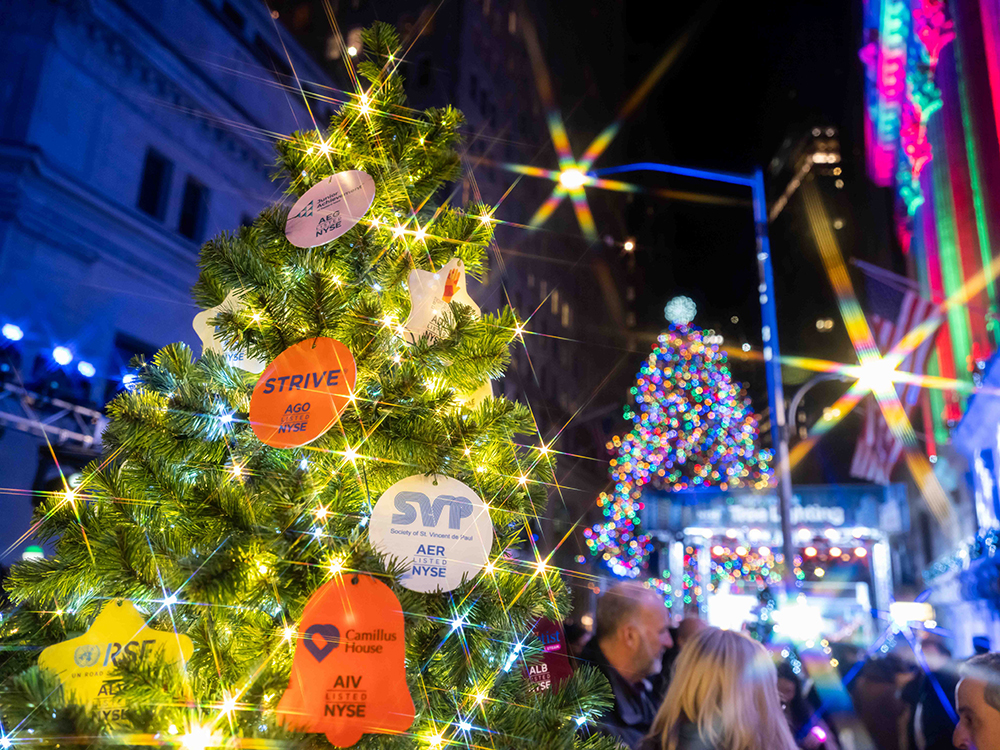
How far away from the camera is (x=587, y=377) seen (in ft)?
152

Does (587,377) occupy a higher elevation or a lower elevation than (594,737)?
higher

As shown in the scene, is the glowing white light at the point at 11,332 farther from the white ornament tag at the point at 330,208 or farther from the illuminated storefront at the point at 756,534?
the illuminated storefront at the point at 756,534

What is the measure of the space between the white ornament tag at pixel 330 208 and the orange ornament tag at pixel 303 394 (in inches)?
16.9

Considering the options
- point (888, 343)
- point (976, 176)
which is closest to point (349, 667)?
point (976, 176)

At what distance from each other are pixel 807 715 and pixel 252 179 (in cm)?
1845

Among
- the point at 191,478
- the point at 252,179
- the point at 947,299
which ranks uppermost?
the point at 252,179

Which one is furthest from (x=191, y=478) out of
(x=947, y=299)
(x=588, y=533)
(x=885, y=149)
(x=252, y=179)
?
(x=885, y=149)

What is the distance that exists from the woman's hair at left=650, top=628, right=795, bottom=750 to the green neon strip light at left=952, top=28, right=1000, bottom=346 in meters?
13.2

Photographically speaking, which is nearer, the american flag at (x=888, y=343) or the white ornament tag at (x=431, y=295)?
the white ornament tag at (x=431, y=295)

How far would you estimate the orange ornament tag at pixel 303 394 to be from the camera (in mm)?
2199

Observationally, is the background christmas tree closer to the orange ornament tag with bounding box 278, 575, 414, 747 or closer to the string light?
the orange ornament tag with bounding box 278, 575, 414, 747

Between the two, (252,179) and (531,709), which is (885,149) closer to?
(252,179)

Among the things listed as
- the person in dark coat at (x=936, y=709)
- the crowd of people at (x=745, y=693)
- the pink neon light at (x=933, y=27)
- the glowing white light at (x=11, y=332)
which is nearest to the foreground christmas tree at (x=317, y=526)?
the crowd of people at (x=745, y=693)

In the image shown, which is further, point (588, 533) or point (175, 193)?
point (588, 533)
